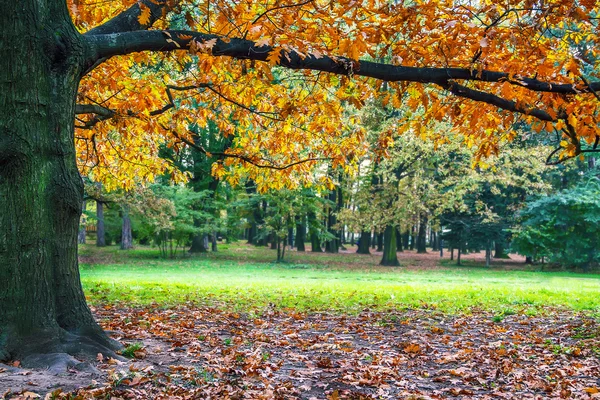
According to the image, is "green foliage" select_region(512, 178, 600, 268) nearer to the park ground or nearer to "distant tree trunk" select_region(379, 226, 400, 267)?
"distant tree trunk" select_region(379, 226, 400, 267)

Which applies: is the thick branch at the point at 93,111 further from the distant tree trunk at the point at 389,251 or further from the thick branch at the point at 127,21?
the distant tree trunk at the point at 389,251

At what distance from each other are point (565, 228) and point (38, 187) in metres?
30.1

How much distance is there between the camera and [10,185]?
14.1ft

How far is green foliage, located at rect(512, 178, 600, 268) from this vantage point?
2644 cm

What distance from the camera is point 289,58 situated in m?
4.84

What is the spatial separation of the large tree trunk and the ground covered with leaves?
20.9 inches

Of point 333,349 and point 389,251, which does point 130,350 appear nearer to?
point 333,349

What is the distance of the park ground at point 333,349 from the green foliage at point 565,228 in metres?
17.8

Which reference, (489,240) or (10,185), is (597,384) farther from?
(489,240)

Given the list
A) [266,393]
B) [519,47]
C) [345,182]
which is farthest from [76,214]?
[345,182]

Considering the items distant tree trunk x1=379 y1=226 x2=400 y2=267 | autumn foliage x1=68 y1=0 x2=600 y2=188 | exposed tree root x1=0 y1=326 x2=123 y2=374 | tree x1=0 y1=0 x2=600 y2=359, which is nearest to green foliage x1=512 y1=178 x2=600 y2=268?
distant tree trunk x1=379 y1=226 x2=400 y2=267

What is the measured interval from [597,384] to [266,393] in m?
3.26

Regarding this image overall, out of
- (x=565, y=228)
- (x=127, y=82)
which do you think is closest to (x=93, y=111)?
(x=127, y=82)

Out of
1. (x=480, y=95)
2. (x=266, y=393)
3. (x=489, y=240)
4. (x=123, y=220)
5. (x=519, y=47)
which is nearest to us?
(x=266, y=393)
